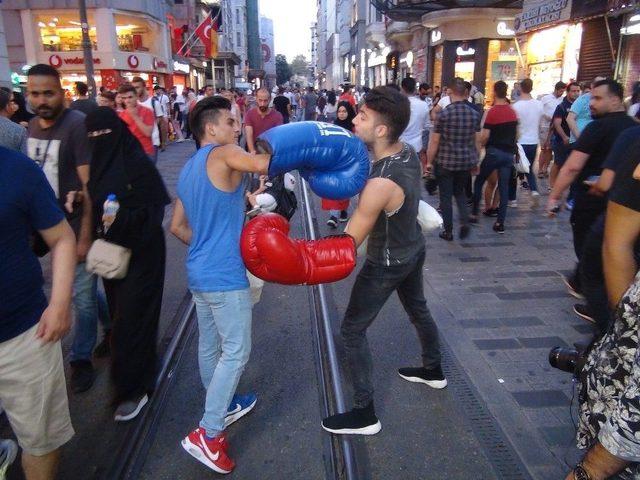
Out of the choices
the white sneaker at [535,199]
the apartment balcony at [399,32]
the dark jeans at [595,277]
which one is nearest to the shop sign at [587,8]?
the white sneaker at [535,199]

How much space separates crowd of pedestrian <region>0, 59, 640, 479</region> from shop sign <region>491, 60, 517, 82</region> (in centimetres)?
1983

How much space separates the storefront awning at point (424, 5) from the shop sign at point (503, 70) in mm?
2339

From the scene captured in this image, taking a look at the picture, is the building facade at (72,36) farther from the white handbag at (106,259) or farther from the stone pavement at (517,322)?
the white handbag at (106,259)

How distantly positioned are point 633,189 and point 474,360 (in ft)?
7.32

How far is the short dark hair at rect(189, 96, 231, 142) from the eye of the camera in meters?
2.64

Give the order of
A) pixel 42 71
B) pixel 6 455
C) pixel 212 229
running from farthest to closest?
pixel 42 71
pixel 212 229
pixel 6 455

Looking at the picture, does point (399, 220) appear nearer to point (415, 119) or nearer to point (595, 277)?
point (595, 277)

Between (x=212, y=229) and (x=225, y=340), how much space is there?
605 millimetres

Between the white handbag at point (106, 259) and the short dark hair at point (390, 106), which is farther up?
the short dark hair at point (390, 106)

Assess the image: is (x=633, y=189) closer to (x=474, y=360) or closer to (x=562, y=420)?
(x=562, y=420)

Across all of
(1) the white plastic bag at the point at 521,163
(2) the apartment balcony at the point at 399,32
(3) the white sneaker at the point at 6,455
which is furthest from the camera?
(2) the apartment balcony at the point at 399,32

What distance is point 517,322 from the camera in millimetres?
4461

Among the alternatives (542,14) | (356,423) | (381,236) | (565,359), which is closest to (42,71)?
(381,236)

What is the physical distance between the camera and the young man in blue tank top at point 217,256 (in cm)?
253
